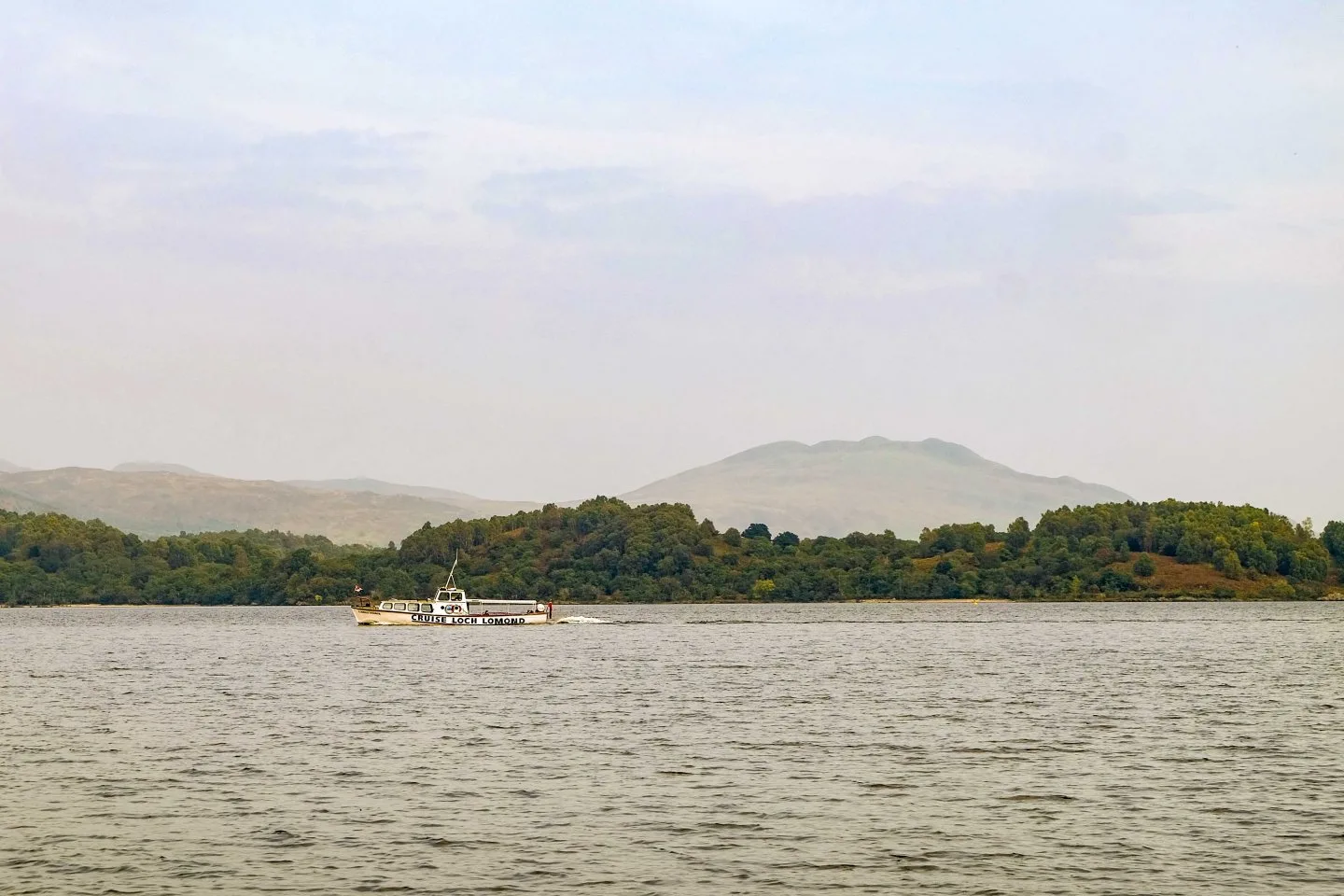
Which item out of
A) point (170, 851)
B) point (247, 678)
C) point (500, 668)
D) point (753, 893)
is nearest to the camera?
point (753, 893)

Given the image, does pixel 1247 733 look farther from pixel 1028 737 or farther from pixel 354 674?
pixel 354 674

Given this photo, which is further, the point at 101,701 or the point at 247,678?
the point at 247,678

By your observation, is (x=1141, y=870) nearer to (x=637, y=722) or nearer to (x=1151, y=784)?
Answer: (x=1151, y=784)

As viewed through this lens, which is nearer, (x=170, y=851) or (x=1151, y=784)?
(x=170, y=851)

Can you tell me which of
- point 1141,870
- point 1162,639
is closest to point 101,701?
point 1141,870

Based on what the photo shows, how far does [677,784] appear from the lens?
190 feet

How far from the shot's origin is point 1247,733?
7488 cm

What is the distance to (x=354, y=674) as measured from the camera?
400ft

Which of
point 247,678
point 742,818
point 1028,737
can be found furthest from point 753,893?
point 247,678

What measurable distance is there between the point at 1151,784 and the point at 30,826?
38.8 meters

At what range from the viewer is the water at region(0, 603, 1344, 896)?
1672 inches

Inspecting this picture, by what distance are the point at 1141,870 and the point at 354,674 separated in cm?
8826

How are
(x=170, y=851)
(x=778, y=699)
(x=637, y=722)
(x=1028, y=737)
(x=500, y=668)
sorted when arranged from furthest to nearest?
(x=500, y=668) < (x=778, y=699) < (x=637, y=722) < (x=1028, y=737) < (x=170, y=851)

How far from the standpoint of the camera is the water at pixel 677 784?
42.5m
